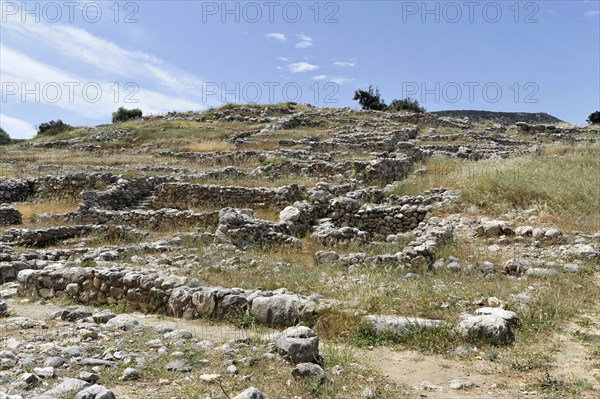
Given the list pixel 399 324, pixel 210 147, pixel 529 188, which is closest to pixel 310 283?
pixel 399 324

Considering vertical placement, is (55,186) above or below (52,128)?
below

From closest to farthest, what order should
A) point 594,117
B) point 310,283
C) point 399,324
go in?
point 399,324 → point 310,283 → point 594,117

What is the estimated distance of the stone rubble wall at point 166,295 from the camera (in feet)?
19.2

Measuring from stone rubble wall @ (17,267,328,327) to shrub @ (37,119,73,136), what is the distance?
4385cm

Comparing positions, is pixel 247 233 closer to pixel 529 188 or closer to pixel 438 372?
pixel 438 372

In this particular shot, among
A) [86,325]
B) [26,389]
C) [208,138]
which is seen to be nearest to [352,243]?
[86,325]

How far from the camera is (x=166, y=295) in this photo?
679cm

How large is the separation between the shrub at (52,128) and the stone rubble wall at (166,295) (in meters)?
43.8

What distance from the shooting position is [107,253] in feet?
32.4

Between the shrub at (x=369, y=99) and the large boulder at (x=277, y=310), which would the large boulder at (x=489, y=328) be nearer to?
the large boulder at (x=277, y=310)

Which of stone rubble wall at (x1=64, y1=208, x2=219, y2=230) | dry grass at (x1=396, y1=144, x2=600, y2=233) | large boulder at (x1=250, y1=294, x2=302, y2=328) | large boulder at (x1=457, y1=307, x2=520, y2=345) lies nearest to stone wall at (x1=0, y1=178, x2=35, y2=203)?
stone rubble wall at (x1=64, y1=208, x2=219, y2=230)

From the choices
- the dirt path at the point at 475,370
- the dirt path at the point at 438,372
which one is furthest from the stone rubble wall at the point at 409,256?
the dirt path at the point at 438,372

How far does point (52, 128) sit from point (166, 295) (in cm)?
4774

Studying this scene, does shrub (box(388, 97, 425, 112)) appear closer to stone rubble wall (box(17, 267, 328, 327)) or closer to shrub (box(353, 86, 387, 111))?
shrub (box(353, 86, 387, 111))
